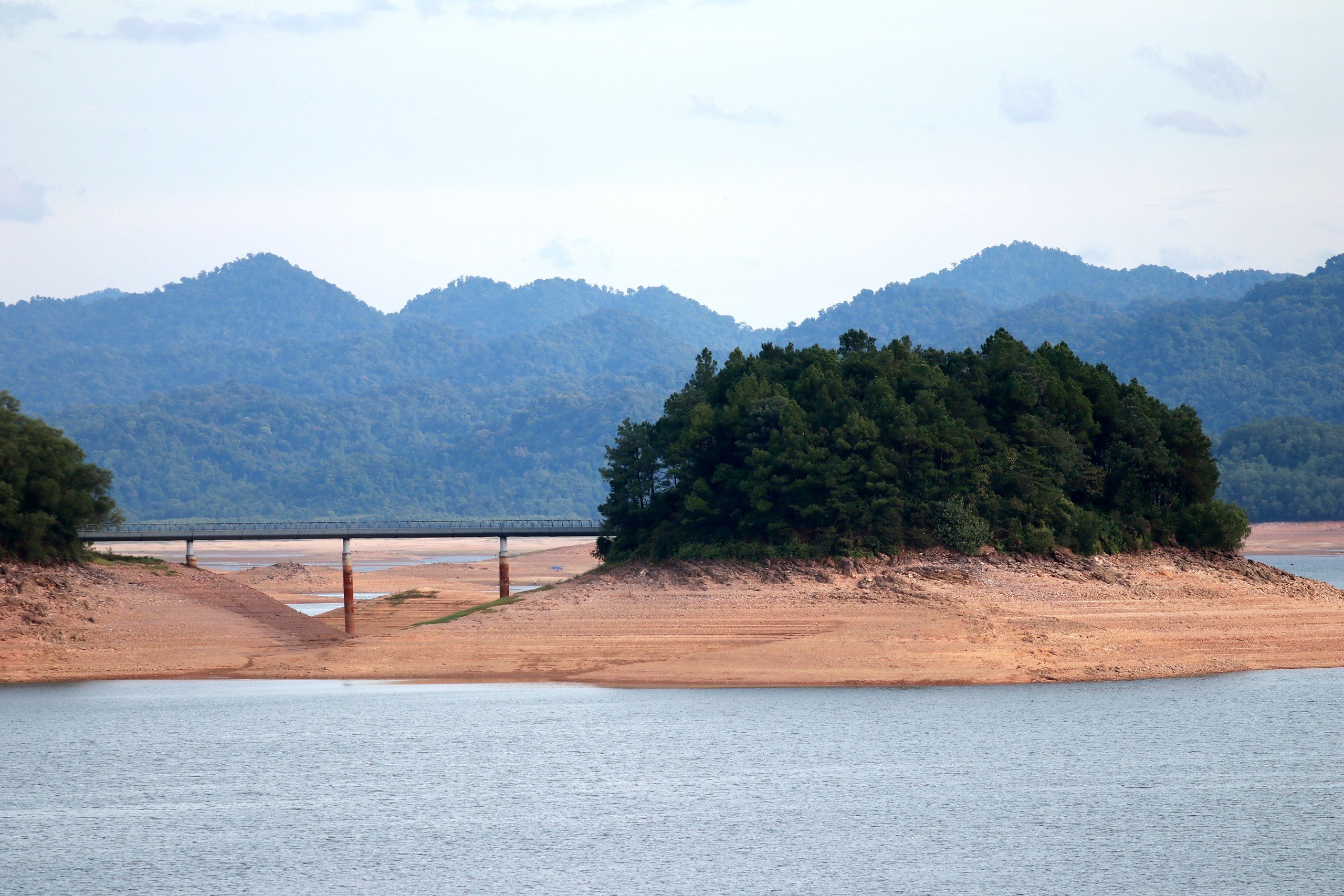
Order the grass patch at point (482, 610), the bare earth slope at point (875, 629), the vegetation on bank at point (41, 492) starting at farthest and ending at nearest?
1. the grass patch at point (482, 610)
2. the vegetation on bank at point (41, 492)
3. the bare earth slope at point (875, 629)

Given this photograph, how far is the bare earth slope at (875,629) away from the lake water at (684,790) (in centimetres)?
282

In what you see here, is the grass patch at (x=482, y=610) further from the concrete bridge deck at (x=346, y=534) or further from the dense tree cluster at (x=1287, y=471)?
the dense tree cluster at (x=1287, y=471)

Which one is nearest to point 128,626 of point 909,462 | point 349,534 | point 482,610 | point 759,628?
point 482,610

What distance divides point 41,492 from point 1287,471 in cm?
16623

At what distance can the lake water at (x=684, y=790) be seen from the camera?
3412 centimetres

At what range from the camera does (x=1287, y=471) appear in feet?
618

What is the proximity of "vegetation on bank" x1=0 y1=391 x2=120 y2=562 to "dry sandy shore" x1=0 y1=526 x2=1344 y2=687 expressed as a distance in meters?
1.70

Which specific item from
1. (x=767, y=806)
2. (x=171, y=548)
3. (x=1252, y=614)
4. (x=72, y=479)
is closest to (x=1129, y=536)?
(x=1252, y=614)

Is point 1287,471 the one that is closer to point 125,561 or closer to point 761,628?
point 761,628

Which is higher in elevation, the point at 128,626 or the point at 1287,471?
the point at 1287,471

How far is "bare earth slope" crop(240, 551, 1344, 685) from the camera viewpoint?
6084 cm

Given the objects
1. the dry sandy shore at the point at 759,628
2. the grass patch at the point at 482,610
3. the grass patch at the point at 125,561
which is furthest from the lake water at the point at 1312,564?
the grass patch at the point at 125,561

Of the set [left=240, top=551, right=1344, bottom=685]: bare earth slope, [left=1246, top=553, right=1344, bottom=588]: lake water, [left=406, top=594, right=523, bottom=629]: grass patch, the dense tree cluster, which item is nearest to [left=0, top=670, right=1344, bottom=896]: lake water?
[left=240, top=551, right=1344, bottom=685]: bare earth slope

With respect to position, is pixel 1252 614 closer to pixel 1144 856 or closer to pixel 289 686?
pixel 1144 856
